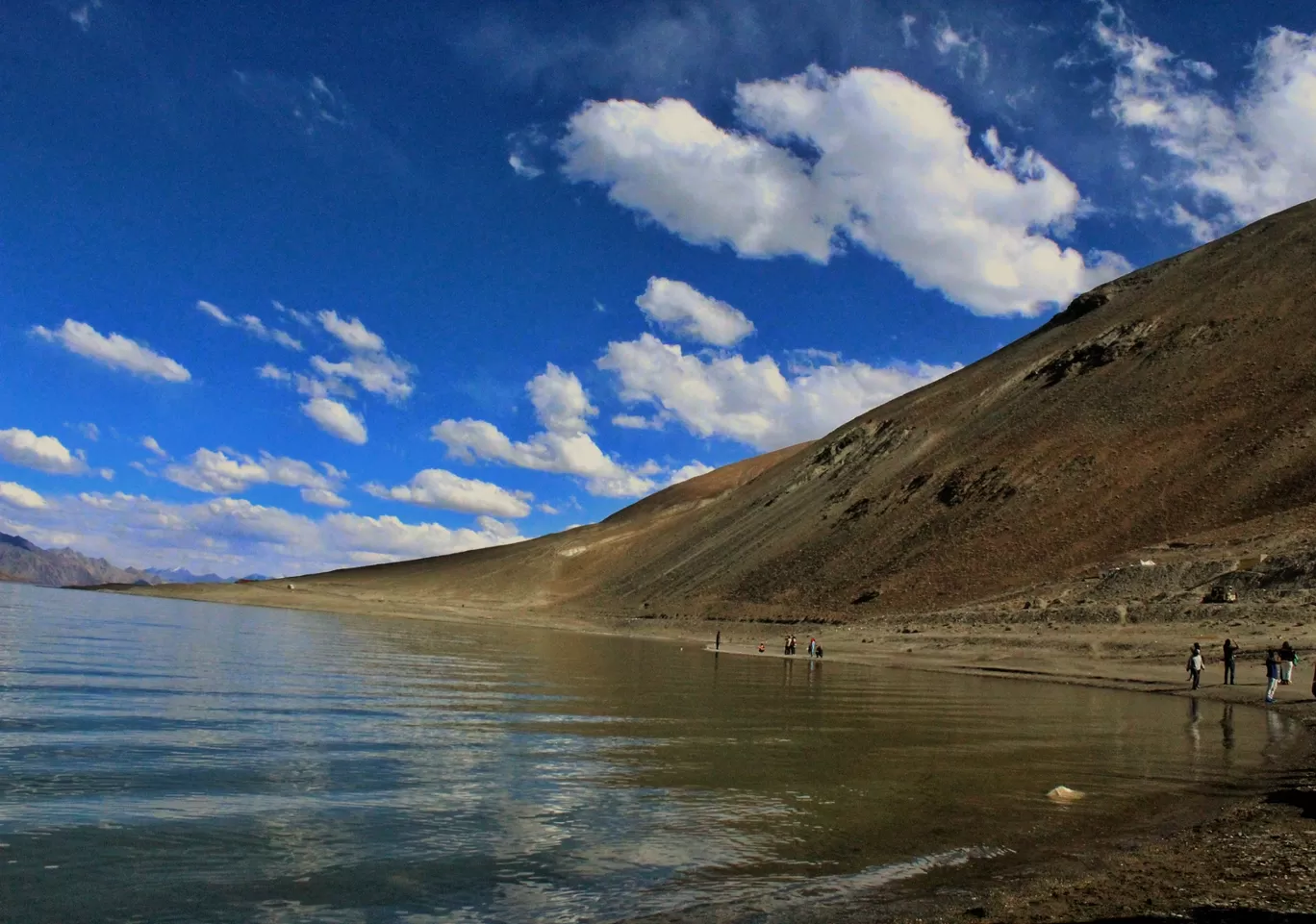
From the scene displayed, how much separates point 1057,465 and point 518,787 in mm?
69922

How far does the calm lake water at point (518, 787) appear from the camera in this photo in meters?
7.71

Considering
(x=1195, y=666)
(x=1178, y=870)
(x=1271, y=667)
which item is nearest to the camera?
(x=1178, y=870)

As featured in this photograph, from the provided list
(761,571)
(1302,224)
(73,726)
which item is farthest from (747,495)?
(73,726)

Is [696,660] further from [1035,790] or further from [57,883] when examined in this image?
[57,883]

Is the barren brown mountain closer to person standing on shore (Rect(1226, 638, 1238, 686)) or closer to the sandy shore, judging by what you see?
person standing on shore (Rect(1226, 638, 1238, 686))

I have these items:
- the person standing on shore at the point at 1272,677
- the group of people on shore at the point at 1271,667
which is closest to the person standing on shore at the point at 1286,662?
the group of people on shore at the point at 1271,667

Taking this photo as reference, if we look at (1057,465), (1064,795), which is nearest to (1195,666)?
(1064,795)

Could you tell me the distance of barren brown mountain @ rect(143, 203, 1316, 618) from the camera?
5938 cm

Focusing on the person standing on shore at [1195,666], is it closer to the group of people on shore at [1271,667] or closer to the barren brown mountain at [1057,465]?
the group of people on shore at [1271,667]

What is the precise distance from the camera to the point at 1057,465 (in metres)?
72.4

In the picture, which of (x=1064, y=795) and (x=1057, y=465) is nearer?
(x=1064, y=795)

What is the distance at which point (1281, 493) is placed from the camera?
174ft

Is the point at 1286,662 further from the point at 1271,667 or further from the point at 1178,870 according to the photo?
the point at 1178,870

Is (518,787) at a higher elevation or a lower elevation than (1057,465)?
lower
